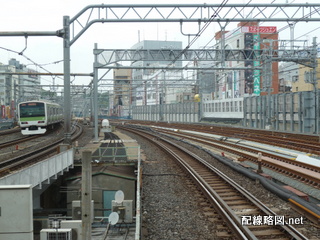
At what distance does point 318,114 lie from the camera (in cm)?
2467

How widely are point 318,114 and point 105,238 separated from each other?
2032 centimetres

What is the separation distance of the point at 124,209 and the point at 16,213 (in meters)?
3.43

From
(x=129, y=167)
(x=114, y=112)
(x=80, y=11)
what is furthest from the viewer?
(x=114, y=112)

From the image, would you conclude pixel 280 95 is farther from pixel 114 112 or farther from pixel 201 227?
pixel 114 112

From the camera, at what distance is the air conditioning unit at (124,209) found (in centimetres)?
939

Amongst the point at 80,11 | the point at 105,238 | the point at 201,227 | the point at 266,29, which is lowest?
the point at 105,238

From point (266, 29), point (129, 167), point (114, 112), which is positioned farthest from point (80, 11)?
point (114, 112)

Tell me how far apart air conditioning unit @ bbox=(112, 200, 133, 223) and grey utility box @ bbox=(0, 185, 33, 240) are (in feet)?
10.3

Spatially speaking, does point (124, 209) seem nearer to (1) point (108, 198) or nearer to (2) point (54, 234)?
(2) point (54, 234)

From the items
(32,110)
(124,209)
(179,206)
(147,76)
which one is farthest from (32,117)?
(147,76)

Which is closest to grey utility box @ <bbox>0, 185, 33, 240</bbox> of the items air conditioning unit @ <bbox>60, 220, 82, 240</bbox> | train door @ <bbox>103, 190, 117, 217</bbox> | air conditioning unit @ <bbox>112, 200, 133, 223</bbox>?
air conditioning unit @ <bbox>60, 220, 82, 240</bbox>

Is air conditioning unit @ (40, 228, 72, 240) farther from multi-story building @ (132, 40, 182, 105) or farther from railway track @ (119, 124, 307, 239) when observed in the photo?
multi-story building @ (132, 40, 182, 105)

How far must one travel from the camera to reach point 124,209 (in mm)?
9414

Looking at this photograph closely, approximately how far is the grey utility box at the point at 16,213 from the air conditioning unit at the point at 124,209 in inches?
123
